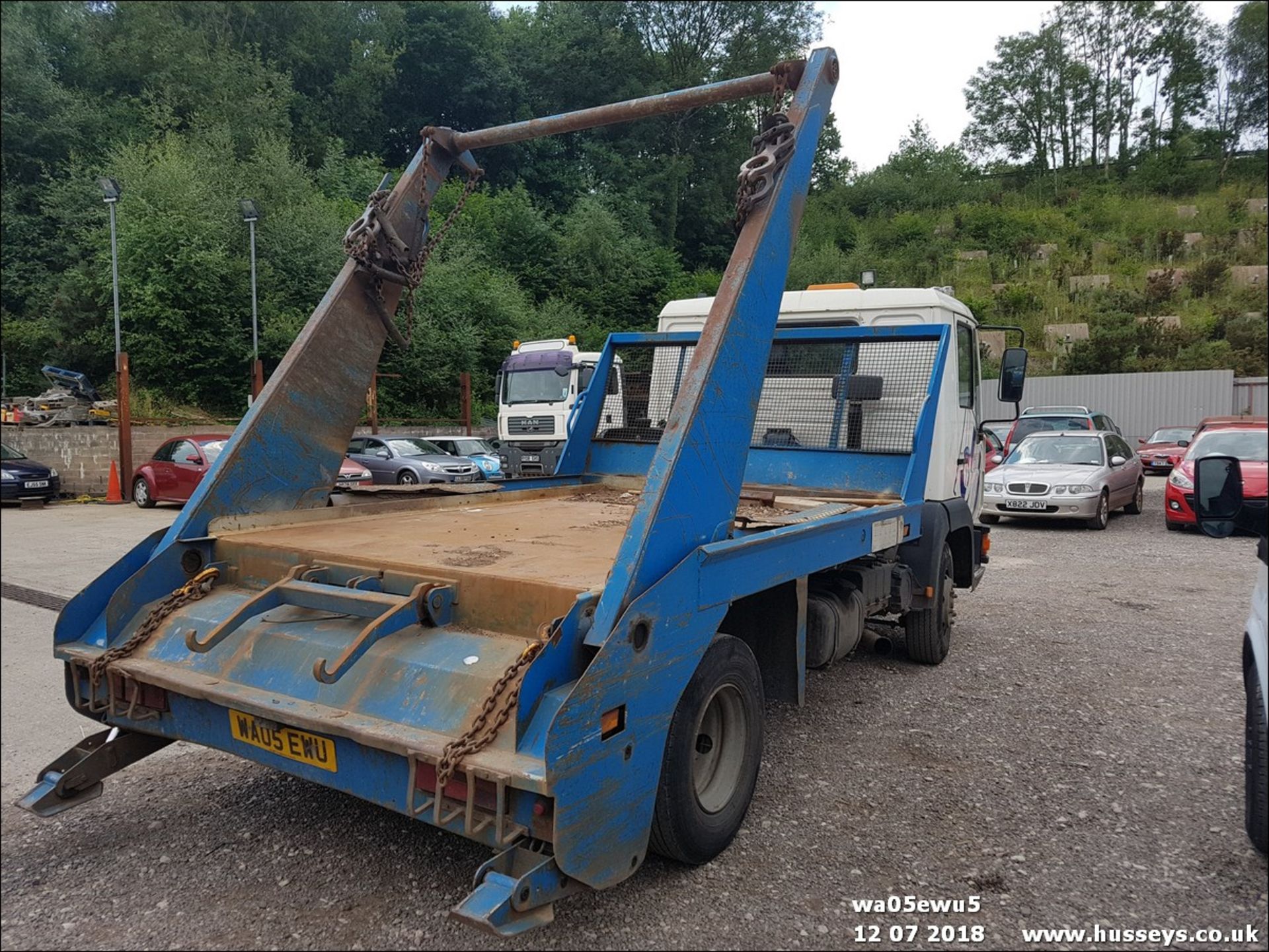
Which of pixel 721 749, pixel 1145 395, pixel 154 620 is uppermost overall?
pixel 1145 395

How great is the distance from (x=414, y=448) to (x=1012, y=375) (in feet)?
47.8

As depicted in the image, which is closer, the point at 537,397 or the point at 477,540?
the point at 477,540

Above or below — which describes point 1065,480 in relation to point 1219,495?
below

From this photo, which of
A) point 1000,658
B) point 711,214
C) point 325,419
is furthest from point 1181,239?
point 325,419

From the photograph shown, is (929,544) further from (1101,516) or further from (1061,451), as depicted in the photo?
(1061,451)

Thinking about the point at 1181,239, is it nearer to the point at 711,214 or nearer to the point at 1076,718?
the point at 711,214

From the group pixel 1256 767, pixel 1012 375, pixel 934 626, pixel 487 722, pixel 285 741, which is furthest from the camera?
pixel 1012 375

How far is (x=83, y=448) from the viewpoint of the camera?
1884cm

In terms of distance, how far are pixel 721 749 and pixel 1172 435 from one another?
77.7ft

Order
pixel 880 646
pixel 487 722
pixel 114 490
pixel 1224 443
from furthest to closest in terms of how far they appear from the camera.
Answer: pixel 114 490 < pixel 1224 443 < pixel 880 646 < pixel 487 722

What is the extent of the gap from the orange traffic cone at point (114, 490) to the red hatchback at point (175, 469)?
0.76 m

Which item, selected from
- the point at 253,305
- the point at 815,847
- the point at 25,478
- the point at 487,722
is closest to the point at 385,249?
the point at 487,722

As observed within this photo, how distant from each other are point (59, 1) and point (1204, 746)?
6.01m

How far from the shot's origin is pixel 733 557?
3.23 metres
